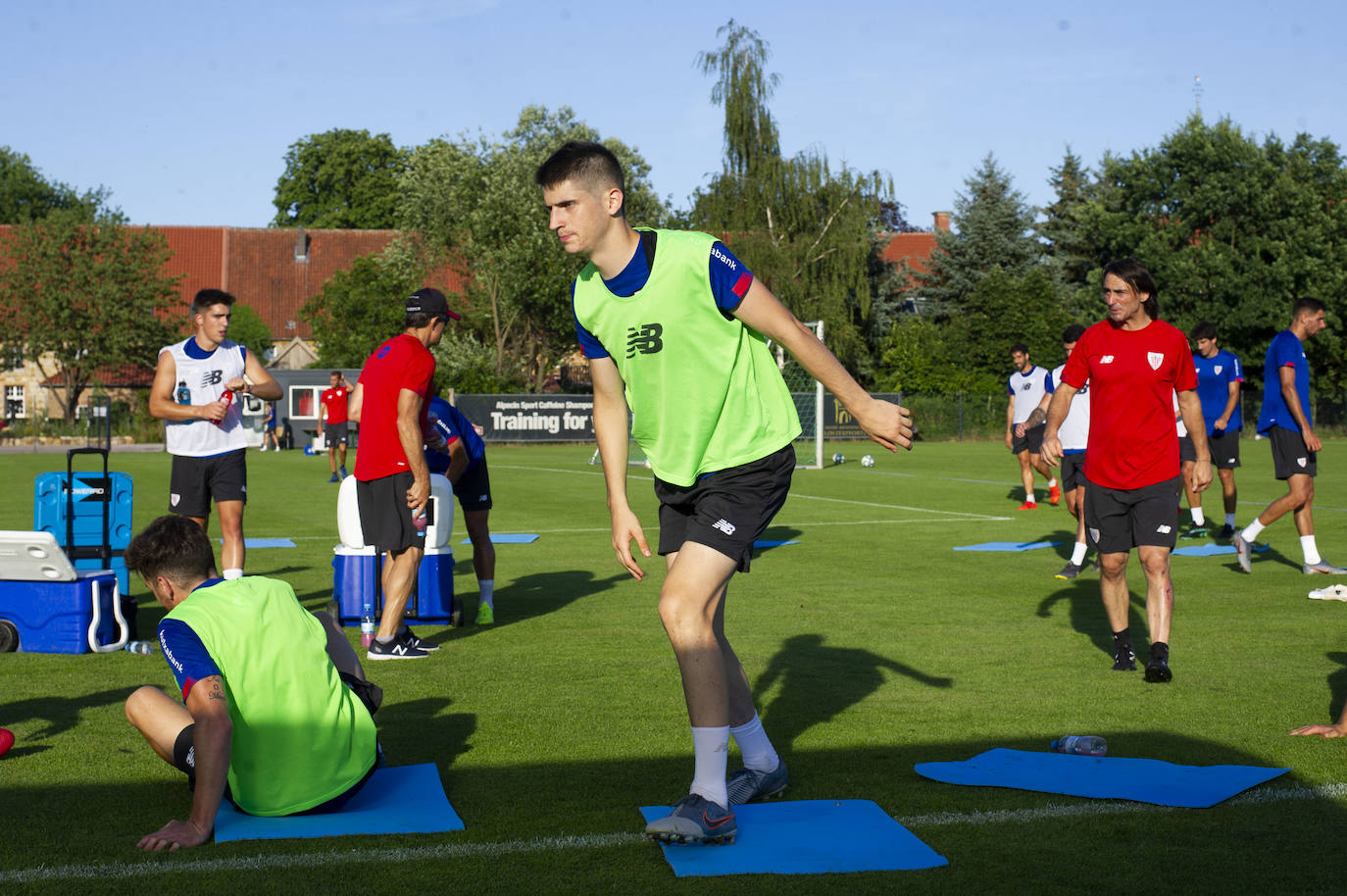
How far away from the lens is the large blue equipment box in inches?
344

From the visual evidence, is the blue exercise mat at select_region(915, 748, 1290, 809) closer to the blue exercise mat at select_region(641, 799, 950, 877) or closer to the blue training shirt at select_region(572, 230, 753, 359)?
the blue exercise mat at select_region(641, 799, 950, 877)

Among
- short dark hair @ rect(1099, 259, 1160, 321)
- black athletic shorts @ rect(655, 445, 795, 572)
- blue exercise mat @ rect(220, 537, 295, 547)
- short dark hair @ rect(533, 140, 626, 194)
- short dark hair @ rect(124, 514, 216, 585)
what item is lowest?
blue exercise mat @ rect(220, 537, 295, 547)

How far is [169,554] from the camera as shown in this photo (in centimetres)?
413

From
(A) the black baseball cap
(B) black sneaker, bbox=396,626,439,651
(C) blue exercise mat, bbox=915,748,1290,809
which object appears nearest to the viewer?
(C) blue exercise mat, bbox=915,748,1290,809

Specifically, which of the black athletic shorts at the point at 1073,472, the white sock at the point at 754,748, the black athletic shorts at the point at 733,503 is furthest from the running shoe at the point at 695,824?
the black athletic shorts at the point at 1073,472

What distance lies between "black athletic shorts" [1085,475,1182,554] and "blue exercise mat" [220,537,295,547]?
9329 millimetres

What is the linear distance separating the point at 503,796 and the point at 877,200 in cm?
4896

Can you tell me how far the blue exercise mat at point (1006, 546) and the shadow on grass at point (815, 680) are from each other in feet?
18.8

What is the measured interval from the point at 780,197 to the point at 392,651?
148ft

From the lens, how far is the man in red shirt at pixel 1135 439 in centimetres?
691

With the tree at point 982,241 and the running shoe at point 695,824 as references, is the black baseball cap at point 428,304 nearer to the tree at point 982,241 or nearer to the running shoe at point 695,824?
the running shoe at point 695,824

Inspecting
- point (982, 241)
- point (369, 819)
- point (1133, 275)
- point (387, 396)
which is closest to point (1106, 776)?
point (369, 819)

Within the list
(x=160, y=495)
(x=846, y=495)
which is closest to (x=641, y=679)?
(x=846, y=495)

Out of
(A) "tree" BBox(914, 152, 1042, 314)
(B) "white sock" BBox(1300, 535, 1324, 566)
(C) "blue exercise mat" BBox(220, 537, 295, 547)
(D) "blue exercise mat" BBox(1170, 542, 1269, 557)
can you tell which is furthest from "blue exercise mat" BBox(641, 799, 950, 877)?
(A) "tree" BBox(914, 152, 1042, 314)
